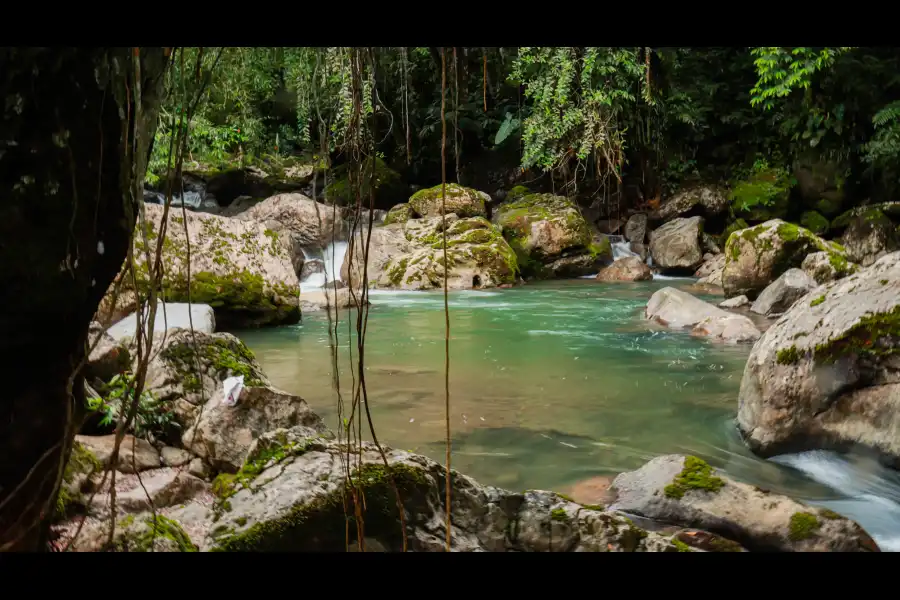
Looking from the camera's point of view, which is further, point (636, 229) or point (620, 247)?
point (636, 229)

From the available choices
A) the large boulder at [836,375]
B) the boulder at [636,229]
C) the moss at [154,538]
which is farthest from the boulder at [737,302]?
the moss at [154,538]

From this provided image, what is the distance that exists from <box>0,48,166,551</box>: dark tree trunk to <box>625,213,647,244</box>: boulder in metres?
14.9

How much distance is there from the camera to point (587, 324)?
8.30 meters

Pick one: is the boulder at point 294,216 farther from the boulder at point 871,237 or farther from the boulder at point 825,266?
the boulder at point 871,237

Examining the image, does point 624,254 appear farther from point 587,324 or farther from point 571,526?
point 571,526

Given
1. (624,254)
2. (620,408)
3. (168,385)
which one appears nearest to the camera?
(168,385)

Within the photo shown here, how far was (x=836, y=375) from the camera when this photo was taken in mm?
3557

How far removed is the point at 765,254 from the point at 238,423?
8548 millimetres

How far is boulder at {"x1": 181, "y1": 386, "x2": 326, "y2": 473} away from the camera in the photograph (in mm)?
3258

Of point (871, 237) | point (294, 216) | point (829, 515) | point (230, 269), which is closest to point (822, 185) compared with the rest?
point (871, 237)

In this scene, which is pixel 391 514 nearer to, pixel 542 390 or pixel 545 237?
pixel 542 390

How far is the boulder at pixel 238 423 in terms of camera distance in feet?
10.7
